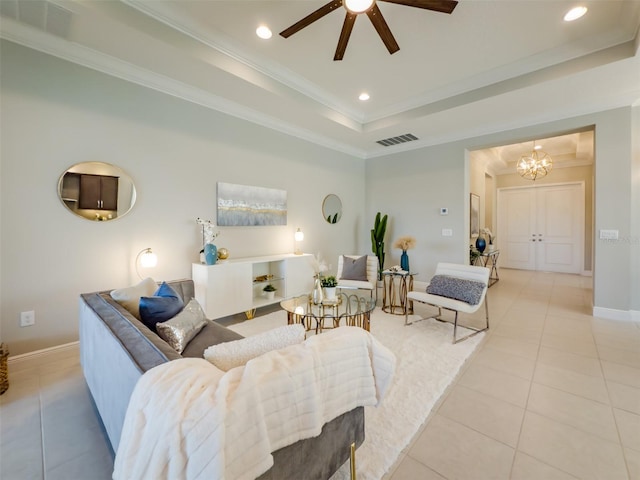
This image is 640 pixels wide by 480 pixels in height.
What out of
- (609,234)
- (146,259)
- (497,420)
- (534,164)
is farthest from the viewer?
(534,164)

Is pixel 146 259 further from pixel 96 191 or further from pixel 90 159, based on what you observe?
pixel 90 159

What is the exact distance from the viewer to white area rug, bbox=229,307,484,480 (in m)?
1.50

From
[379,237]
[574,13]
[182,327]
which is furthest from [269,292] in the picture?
[574,13]

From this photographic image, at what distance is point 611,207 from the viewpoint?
3604mm

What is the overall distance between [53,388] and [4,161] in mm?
1929

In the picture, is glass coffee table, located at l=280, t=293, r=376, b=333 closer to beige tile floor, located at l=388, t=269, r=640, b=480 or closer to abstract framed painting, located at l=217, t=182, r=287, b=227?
beige tile floor, located at l=388, t=269, r=640, b=480

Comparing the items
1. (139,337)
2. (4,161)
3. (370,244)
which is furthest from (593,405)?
(4,161)

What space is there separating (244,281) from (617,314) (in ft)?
16.0

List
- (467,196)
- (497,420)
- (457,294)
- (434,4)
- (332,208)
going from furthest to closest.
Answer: (332,208), (467,196), (457,294), (434,4), (497,420)

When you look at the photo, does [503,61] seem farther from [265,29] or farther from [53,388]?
[53,388]

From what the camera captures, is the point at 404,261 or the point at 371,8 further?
the point at 404,261

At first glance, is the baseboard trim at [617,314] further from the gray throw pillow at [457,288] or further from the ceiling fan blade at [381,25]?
the ceiling fan blade at [381,25]

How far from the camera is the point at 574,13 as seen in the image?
2426 millimetres

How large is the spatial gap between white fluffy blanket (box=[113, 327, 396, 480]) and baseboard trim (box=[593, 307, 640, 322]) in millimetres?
4372
